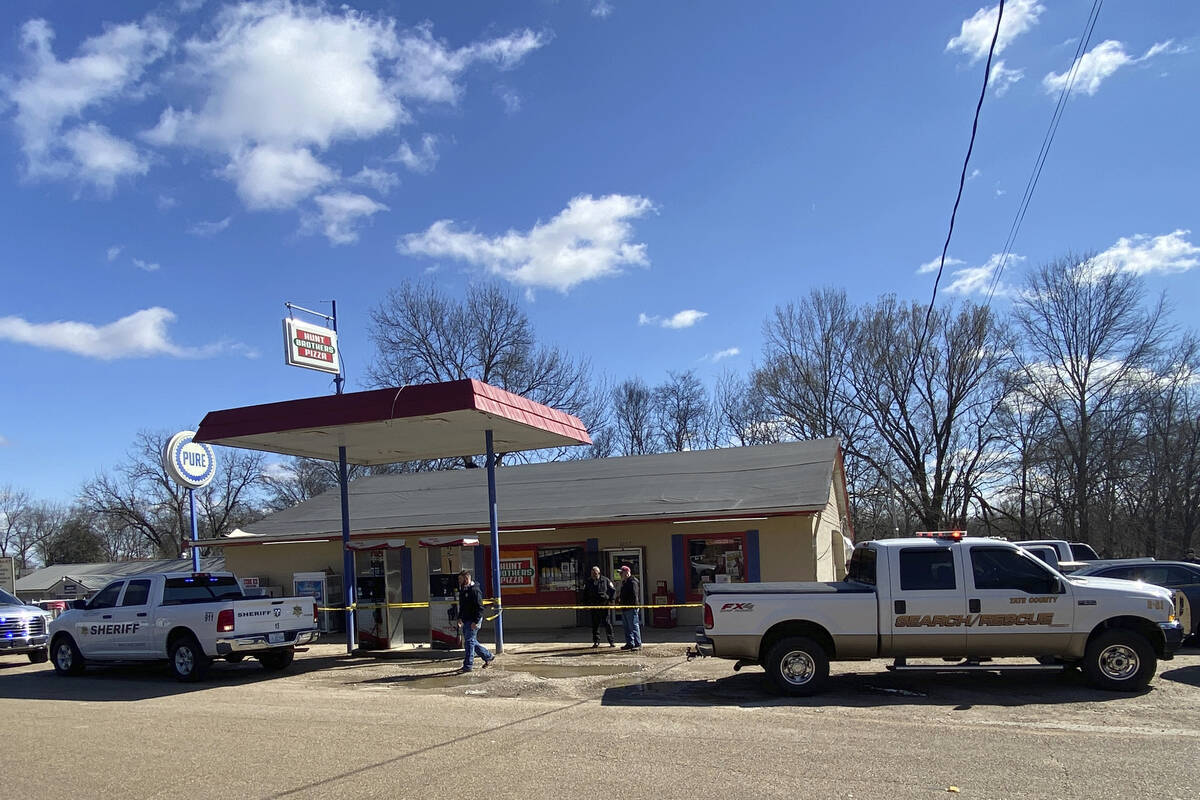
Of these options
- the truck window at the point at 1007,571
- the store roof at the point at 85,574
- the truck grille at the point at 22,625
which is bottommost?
the store roof at the point at 85,574

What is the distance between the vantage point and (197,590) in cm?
1401

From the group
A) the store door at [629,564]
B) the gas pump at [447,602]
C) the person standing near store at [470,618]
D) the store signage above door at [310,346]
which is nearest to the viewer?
the person standing near store at [470,618]

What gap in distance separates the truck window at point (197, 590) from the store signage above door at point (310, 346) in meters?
6.06

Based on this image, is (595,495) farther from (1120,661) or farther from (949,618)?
(1120,661)

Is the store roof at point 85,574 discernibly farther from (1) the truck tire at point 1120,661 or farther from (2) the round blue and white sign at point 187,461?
(1) the truck tire at point 1120,661

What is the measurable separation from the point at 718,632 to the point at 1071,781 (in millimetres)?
4676

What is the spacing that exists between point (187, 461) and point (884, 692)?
52.7 feet

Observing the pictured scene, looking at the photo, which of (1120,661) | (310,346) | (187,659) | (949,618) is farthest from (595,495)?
(1120,661)

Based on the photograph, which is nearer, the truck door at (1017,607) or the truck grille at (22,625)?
the truck door at (1017,607)

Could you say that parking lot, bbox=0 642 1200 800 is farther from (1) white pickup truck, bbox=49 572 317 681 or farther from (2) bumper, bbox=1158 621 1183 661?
(1) white pickup truck, bbox=49 572 317 681

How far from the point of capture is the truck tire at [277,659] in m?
14.5

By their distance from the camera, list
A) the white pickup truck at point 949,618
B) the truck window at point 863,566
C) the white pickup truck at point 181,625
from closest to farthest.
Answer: the white pickup truck at point 949,618 → the truck window at point 863,566 → the white pickup truck at point 181,625

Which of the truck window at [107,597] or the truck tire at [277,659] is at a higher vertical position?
the truck window at [107,597]

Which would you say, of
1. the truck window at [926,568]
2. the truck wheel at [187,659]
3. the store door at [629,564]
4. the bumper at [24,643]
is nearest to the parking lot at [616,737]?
the truck wheel at [187,659]
